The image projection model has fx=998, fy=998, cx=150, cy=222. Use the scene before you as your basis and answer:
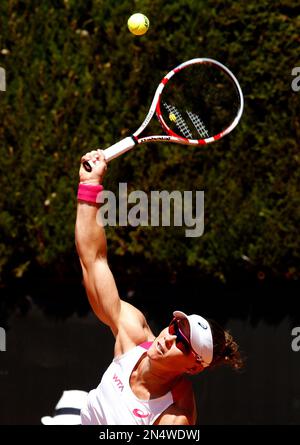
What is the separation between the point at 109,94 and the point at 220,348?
2.66 meters

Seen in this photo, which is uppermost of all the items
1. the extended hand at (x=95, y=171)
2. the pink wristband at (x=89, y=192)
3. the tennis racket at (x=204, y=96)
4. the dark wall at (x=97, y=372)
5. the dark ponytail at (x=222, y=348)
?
the tennis racket at (x=204, y=96)

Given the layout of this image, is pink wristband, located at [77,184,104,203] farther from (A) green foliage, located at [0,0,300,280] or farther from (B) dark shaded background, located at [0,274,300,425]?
(B) dark shaded background, located at [0,274,300,425]

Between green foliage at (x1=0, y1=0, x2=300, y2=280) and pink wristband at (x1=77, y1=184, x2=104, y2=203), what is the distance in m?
2.12

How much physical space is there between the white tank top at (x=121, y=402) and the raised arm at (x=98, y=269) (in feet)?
0.24

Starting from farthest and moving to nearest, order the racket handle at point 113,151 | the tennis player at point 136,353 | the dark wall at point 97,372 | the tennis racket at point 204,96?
the dark wall at point 97,372 → the tennis racket at point 204,96 → the racket handle at point 113,151 → the tennis player at point 136,353

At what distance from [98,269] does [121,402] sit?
618 millimetres

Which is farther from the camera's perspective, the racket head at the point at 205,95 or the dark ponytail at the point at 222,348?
the racket head at the point at 205,95

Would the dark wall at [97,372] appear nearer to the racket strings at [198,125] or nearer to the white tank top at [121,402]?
the racket strings at [198,125]

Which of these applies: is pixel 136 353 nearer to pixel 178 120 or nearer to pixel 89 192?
pixel 89 192

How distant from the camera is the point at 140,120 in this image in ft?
22.0

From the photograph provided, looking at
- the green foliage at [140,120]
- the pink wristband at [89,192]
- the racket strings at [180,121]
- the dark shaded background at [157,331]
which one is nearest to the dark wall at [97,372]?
the dark shaded background at [157,331]

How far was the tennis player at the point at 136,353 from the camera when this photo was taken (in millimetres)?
4449

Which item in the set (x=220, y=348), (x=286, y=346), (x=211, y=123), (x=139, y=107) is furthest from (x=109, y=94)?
(x=220, y=348)
